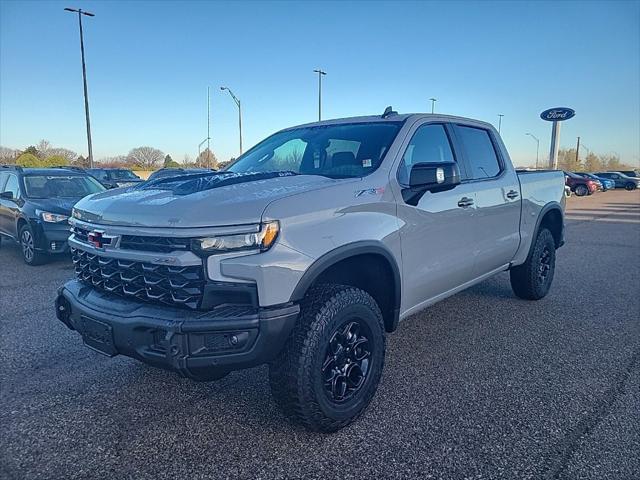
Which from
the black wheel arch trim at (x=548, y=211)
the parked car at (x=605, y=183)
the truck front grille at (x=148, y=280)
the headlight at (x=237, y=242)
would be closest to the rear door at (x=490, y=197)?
the black wheel arch trim at (x=548, y=211)

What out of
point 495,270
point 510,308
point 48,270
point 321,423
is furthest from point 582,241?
point 48,270

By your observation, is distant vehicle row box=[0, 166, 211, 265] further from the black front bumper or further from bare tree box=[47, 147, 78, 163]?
bare tree box=[47, 147, 78, 163]

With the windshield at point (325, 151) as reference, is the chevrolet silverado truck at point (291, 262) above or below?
below

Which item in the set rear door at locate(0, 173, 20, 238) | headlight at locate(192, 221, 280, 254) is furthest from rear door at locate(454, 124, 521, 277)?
rear door at locate(0, 173, 20, 238)

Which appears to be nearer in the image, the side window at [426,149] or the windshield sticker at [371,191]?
the windshield sticker at [371,191]

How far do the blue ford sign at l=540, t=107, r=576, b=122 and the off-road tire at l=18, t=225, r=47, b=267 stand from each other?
2471 cm

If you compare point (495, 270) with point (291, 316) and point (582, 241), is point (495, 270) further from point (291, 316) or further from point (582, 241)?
point (582, 241)

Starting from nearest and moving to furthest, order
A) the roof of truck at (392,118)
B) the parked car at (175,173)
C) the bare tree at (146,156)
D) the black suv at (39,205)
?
the roof of truck at (392,118) → the parked car at (175,173) → the black suv at (39,205) → the bare tree at (146,156)

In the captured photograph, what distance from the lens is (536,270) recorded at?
17.1ft

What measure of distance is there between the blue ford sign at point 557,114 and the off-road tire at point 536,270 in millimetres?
21834

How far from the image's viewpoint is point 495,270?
453 cm

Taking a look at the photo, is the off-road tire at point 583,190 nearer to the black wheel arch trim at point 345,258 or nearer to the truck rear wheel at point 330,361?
the black wheel arch trim at point 345,258

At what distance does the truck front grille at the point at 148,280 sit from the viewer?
2.31 metres

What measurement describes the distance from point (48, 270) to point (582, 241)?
10.8m
